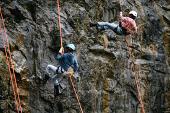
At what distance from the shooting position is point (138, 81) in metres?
19.0

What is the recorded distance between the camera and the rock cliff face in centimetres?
1644

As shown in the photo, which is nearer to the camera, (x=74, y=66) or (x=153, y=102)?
(x=74, y=66)

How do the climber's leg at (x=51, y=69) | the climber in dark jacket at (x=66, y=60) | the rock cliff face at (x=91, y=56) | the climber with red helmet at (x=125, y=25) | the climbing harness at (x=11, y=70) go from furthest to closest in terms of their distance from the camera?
the climber with red helmet at (x=125, y=25) → the rock cliff face at (x=91, y=56) → the climber's leg at (x=51, y=69) → the climbing harness at (x=11, y=70) → the climber in dark jacket at (x=66, y=60)

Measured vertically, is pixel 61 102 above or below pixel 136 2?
below

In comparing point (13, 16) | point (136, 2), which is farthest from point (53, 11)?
point (136, 2)

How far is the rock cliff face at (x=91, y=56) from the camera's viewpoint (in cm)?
1644

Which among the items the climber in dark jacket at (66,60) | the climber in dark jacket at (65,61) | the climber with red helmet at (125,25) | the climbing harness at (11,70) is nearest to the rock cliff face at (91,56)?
the climbing harness at (11,70)

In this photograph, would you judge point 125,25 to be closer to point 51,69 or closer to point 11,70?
point 51,69

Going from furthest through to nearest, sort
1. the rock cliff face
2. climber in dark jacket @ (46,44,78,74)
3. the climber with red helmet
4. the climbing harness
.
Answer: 1. the climber with red helmet
2. the rock cliff face
3. the climbing harness
4. climber in dark jacket @ (46,44,78,74)

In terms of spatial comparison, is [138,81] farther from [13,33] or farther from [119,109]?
[13,33]

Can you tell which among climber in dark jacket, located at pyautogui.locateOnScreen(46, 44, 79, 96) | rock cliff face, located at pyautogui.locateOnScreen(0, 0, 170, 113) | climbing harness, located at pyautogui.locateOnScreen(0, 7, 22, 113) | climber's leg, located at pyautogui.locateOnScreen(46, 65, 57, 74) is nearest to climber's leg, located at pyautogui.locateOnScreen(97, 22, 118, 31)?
rock cliff face, located at pyautogui.locateOnScreen(0, 0, 170, 113)

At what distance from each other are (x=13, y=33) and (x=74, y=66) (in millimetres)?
2441

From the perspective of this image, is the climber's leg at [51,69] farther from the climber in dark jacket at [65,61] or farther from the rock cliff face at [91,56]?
the rock cliff face at [91,56]

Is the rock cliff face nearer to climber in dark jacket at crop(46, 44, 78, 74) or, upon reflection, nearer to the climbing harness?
the climbing harness
